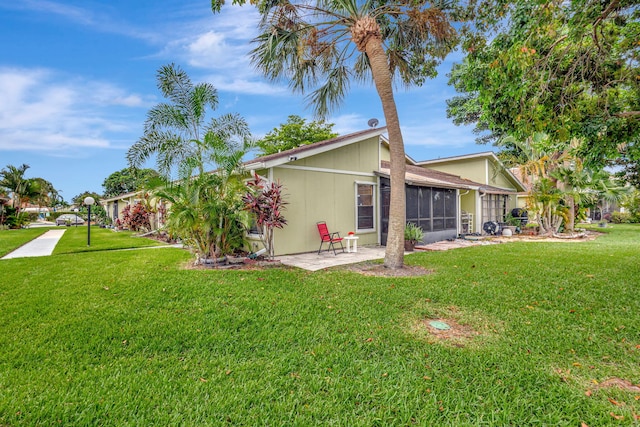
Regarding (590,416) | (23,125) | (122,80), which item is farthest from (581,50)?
Result: (23,125)

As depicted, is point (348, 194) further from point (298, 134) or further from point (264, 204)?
point (298, 134)

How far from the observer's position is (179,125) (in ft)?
30.7

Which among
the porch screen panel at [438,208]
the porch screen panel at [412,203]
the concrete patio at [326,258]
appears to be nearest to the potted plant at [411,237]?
the porch screen panel at [412,203]

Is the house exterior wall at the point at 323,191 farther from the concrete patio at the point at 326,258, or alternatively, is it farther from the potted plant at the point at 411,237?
the potted plant at the point at 411,237

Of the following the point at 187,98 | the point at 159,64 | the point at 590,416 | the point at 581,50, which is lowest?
the point at 590,416

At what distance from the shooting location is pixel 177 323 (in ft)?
13.6

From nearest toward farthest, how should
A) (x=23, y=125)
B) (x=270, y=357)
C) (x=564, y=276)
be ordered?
(x=270, y=357), (x=564, y=276), (x=23, y=125)

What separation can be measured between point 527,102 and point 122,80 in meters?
16.2

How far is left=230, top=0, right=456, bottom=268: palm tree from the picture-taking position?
743 cm

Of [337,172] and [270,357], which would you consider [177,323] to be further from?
[337,172]

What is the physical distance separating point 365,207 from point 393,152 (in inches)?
185

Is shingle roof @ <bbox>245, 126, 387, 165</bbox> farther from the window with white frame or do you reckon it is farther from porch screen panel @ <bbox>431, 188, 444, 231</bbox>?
porch screen panel @ <bbox>431, 188, 444, 231</bbox>

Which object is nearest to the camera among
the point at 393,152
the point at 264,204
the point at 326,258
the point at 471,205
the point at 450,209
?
the point at 393,152

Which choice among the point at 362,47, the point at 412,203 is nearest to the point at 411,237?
the point at 412,203
